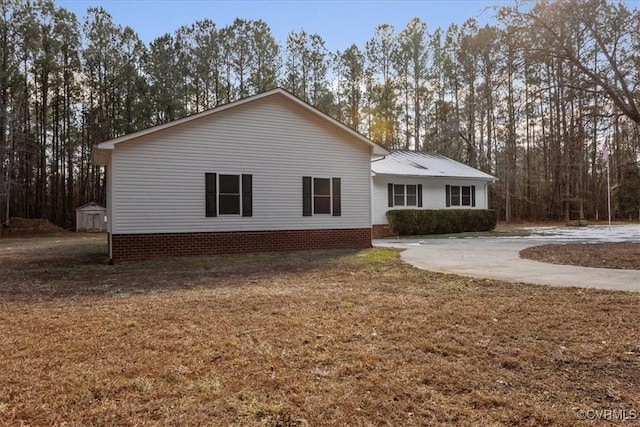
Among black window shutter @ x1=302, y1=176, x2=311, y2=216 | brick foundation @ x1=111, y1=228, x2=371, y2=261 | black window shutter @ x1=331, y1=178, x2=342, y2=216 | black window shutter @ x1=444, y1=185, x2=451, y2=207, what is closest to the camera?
brick foundation @ x1=111, y1=228, x2=371, y2=261

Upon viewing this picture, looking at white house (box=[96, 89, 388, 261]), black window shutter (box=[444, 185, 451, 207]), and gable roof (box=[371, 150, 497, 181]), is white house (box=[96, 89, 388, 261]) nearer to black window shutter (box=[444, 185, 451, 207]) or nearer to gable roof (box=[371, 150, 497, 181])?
gable roof (box=[371, 150, 497, 181])

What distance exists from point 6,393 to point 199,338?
4.80 ft

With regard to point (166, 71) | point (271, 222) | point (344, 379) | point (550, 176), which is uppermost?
point (166, 71)

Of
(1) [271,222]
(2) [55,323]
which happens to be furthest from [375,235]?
(2) [55,323]

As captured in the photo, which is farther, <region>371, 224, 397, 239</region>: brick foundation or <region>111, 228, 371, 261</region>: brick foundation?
<region>371, 224, 397, 239</region>: brick foundation

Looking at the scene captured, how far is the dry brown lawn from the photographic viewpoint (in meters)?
2.50

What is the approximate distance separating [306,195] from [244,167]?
2.06 metres

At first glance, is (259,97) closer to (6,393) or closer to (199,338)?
(199,338)

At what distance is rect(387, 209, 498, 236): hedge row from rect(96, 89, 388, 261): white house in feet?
18.9

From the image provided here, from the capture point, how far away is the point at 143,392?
9.02 feet

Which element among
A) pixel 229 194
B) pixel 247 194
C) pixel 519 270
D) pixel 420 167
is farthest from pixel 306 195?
pixel 420 167

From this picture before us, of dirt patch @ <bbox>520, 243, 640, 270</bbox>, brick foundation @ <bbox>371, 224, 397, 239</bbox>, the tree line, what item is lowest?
dirt patch @ <bbox>520, 243, 640, 270</bbox>

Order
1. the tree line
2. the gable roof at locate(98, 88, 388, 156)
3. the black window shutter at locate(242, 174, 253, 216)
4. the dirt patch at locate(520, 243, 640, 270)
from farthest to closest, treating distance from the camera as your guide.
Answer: the tree line < the black window shutter at locate(242, 174, 253, 216) < the gable roof at locate(98, 88, 388, 156) < the dirt patch at locate(520, 243, 640, 270)

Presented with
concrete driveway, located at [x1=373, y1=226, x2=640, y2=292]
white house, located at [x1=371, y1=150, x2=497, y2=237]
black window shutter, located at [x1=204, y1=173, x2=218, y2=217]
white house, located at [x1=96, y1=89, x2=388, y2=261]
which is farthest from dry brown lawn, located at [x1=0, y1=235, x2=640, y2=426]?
white house, located at [x1=371, y1=150, x2=497, y2=237]
